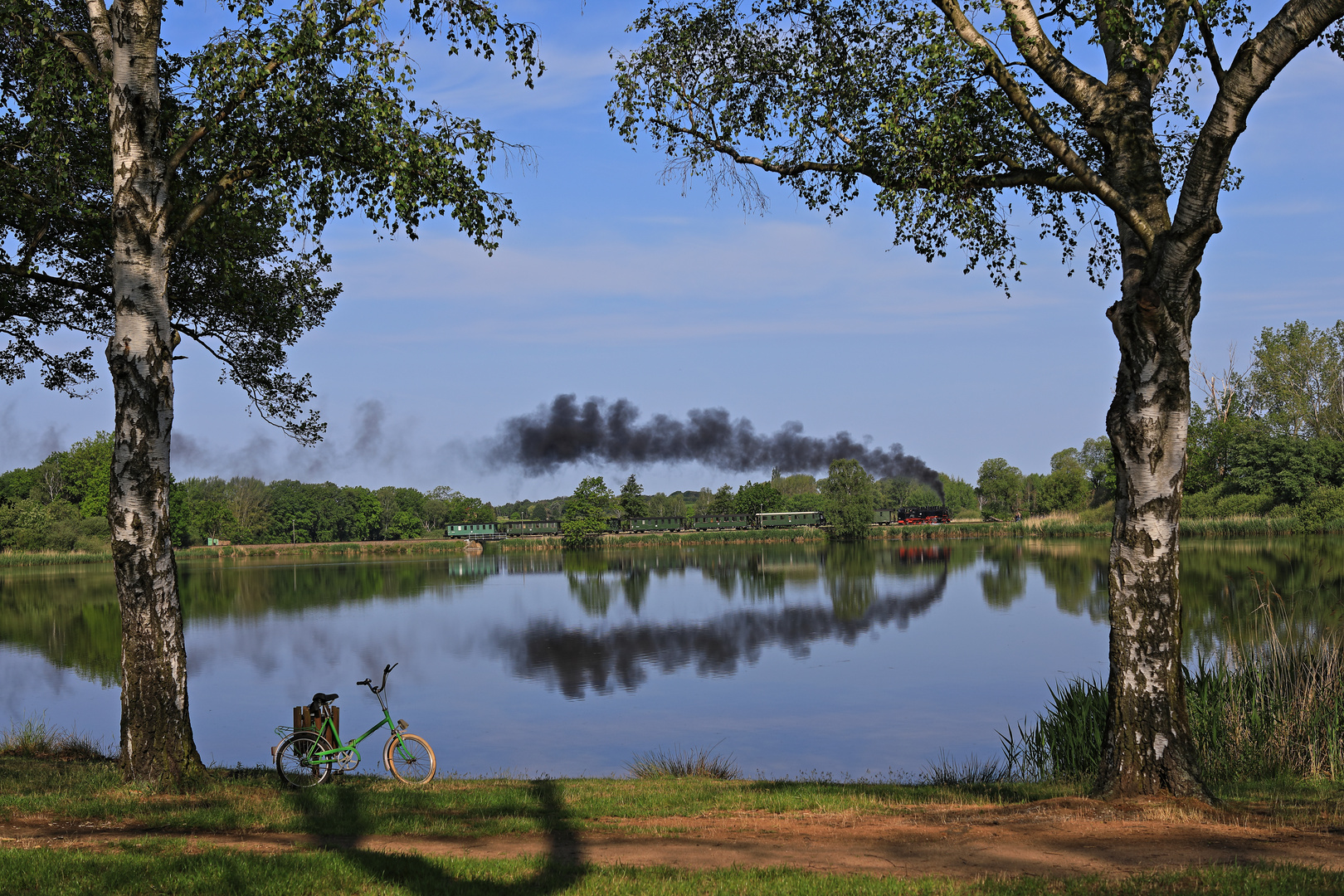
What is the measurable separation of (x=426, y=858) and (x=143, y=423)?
5640mm

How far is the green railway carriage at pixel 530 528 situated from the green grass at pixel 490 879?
11655cm

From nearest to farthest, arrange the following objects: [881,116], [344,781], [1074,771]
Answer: [881,116] < [344,781] < [1074,771]

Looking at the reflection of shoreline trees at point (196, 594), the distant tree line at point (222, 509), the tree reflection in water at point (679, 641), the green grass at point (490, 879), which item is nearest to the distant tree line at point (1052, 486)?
the tree reflection in water at point (679, 641)

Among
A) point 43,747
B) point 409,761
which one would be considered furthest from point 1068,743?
point 43,747

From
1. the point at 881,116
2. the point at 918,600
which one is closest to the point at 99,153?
the point at 881,116

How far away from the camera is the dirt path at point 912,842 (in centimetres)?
671

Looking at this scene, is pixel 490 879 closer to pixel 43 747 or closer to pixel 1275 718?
pixel 1275 718

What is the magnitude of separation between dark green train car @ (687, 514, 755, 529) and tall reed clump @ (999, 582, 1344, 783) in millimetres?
107416

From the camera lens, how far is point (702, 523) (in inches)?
4877

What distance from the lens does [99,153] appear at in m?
13.8

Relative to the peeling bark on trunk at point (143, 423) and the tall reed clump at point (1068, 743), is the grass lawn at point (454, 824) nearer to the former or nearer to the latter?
Answer: the peeling bark on trunk at point (143, 423)

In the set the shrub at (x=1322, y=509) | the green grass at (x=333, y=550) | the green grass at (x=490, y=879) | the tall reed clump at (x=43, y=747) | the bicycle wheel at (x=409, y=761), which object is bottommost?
the green grass at (x=333, y=550)

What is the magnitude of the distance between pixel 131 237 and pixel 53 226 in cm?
599

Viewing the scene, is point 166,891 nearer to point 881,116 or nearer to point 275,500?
point 881,116
